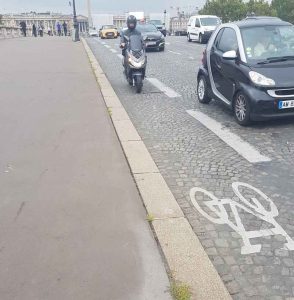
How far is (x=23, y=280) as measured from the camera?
2.82 meters

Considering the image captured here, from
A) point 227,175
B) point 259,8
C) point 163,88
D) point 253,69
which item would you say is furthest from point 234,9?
point 227,175

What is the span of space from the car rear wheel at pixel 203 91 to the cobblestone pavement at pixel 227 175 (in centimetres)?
14

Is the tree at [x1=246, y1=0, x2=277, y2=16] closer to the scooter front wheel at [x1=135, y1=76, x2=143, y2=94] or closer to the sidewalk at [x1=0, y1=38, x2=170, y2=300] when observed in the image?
the scooter front wheel at [x1=135, y1=76, x2=143, y2=94]

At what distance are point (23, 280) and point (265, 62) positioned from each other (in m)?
5.19

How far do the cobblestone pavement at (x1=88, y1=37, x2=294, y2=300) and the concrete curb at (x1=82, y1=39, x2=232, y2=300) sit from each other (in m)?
0.10

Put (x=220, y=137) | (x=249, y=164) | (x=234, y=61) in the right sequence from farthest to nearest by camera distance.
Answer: (x=234, y=61), (x=220, y=137), (x=249, y=164)

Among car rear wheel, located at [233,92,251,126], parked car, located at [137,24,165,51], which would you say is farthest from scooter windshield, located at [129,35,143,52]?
parked car, located at [137,24,165,51]

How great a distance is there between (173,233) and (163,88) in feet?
24.2

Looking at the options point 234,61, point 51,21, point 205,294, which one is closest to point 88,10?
point 51,21

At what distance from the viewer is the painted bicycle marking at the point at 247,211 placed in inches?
129

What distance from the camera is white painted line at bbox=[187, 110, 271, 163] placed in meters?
5.14

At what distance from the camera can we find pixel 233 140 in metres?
5.85

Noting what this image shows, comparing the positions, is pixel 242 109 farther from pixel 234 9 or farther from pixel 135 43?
pixel 234 9

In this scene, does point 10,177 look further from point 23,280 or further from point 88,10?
point 88,10
